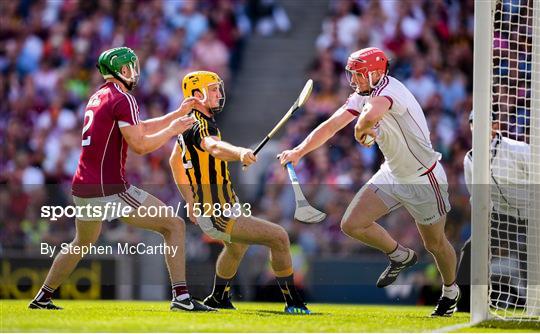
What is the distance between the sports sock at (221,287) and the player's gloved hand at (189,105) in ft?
4.68

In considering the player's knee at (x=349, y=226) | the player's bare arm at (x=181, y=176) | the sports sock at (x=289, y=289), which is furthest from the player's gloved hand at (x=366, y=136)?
the player's bare arm at (x=181, y=176)

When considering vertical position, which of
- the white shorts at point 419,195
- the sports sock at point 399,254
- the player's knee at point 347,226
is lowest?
the sports sock at point 399,254

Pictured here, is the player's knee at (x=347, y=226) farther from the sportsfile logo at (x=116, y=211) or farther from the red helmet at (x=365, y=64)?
the sportsfile logo at (x=116, y=211)

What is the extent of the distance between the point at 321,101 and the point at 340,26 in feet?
4.90

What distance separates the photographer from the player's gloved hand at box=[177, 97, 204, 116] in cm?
890

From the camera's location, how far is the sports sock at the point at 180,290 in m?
8.68

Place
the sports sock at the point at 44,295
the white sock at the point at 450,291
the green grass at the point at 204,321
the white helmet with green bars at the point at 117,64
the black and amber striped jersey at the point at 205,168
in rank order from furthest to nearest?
the white sock at the point at 450,291, the black and amber striped jersey at the point at 205,168, the sports sock at the point at 44,295, the white helmet with green bars at the point at 117,64, the green grass at the point at 204,321

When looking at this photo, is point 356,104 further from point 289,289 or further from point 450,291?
point 450,291

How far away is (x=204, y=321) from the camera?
8.05 metres

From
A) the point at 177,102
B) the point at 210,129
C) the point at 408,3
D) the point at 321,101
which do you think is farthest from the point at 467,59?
the point at 210,129

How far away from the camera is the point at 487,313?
8367 millimetres

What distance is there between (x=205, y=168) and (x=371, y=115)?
1362mm

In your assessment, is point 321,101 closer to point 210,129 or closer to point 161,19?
point 161,19

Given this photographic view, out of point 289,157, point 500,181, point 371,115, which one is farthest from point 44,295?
point 500,181
